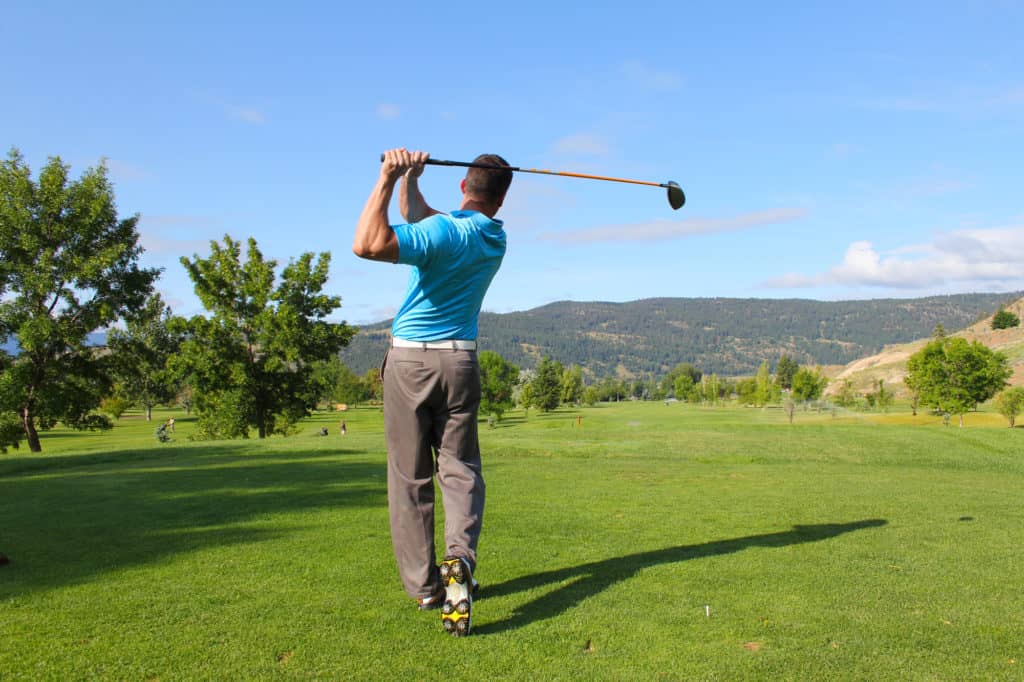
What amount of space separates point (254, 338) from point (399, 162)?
125 feet

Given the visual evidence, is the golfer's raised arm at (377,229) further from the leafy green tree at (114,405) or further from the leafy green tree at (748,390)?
the leafy green tree at (748,390)

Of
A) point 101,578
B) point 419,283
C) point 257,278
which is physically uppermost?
point 257,278

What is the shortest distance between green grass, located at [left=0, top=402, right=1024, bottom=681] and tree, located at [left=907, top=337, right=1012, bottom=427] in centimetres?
5372

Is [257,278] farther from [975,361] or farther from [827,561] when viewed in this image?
[975,361]

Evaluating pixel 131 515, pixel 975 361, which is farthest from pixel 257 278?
pixel 975 361

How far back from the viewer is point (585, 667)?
347cm

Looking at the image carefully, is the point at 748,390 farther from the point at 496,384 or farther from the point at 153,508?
the point at 153,508

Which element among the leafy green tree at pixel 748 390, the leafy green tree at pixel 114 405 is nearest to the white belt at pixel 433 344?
the leafy green tree at pixel 114 405

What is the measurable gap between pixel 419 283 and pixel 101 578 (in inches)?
116

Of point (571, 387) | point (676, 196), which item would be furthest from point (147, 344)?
point (571, 387)

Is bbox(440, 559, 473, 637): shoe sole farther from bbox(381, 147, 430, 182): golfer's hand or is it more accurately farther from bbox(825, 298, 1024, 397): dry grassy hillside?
bbox(825, 298, 1024, 397): dry grassy hillside

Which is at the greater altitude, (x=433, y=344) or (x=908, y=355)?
(x=433, y=344)

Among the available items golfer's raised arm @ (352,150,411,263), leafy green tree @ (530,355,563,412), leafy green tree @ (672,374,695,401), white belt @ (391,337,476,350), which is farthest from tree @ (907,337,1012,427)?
leafy green tree @ (672,374,695,401)

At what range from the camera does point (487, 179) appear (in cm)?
481
